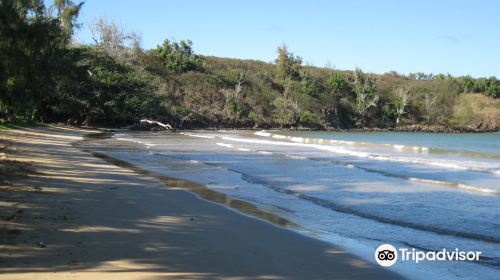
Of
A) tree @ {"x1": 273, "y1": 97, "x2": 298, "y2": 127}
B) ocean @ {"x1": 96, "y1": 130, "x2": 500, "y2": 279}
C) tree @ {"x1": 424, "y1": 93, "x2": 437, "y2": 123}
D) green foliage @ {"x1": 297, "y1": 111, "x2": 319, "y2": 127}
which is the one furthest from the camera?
tree @ {"x1": 424, "y1": 93, "x2": 437, "y2": 123}

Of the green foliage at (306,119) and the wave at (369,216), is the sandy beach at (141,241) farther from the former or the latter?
the green foliage at (306,119)

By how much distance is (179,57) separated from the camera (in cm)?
7550

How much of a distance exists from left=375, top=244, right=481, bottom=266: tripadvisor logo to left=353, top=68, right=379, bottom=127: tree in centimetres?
7260

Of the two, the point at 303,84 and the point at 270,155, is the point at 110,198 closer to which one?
the point at 270,155

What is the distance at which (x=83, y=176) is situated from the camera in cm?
1291

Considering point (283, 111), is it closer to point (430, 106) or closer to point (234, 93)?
point (234, 93)

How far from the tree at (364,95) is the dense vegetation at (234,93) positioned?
0.17m

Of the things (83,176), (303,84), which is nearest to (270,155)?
(83,176)

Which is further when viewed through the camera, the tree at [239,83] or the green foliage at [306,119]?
the tree at [239,83]

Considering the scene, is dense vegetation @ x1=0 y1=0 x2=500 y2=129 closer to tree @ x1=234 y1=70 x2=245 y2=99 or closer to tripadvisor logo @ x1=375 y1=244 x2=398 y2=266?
tree @ x1=234 y1=70 x2=245 y2=99

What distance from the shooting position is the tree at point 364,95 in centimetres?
7925

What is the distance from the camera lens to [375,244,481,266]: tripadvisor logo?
679cm

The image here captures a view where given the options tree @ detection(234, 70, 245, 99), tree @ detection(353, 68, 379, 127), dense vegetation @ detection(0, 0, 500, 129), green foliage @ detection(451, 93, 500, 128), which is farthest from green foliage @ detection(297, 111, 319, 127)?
green foliage @ detection(451, 93, 500, 128)

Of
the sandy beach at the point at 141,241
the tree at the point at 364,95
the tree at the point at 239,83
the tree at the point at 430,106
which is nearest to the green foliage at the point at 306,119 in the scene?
the tree at the point at 239,83
